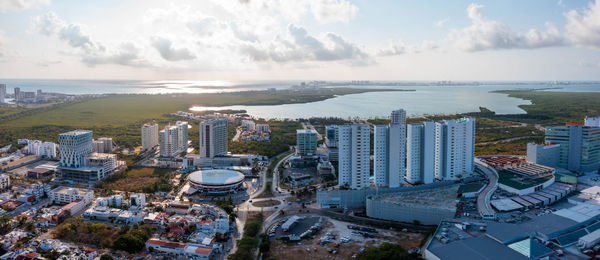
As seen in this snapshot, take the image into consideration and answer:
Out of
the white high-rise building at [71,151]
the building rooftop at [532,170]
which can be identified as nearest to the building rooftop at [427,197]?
the building rooftop at [532,170]

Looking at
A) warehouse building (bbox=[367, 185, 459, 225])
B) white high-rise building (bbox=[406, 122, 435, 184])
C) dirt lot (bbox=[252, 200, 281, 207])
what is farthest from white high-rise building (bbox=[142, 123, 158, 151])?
white high-rise building (bbox=[406, 122, 435, 184])

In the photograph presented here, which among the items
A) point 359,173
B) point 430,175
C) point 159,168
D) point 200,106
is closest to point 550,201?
point 430,175

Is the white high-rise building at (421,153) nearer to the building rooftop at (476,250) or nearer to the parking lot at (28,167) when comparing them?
the building rooftop at (476,250)

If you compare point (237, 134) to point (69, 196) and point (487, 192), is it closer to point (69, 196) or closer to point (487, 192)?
point (69, 196)

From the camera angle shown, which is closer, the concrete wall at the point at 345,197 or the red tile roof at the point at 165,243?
the red tile roof at the point at 165,243

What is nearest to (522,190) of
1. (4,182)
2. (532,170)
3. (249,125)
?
(532,170)

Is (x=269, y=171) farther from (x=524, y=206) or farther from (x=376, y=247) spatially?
(x=524, y=206)
